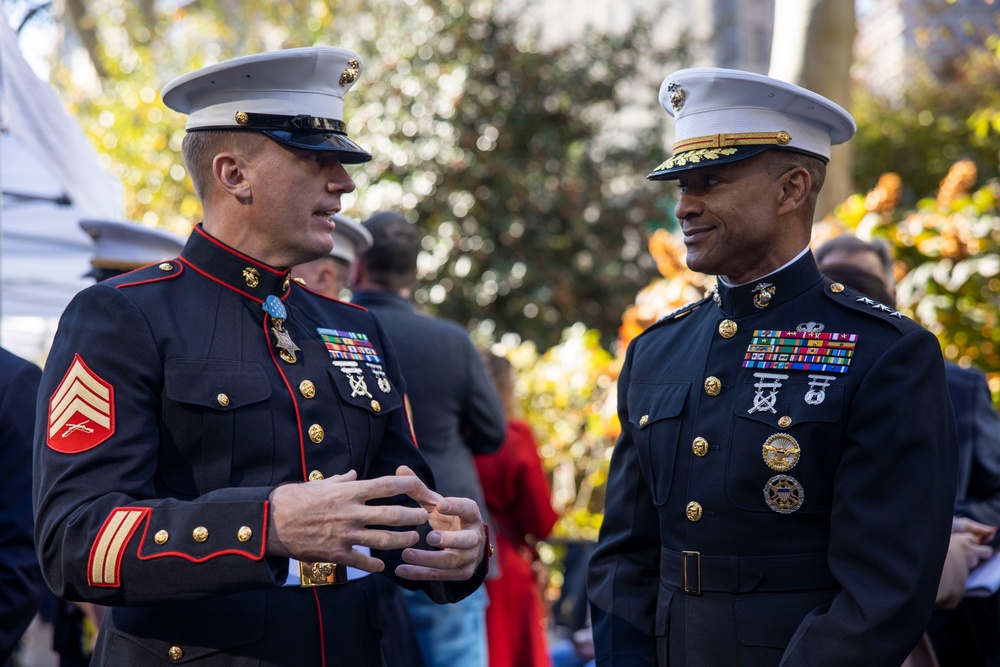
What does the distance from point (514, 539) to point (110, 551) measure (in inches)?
136

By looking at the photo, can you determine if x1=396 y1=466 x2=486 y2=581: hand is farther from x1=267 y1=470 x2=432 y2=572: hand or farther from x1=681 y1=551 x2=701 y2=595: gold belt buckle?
x1=681 y1=551 x2=701 y2=595: gold belt buckle

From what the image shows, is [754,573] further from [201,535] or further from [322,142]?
[322,142]

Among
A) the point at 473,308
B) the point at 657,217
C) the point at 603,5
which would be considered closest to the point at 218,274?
the point at 473,308

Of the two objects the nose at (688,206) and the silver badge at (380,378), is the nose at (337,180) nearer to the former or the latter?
the silver badge at (380,378)

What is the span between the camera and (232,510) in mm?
2025

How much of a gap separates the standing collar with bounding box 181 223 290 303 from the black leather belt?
3.74ft

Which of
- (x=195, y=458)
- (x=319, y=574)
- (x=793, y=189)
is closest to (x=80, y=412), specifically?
(x=195, y=458)

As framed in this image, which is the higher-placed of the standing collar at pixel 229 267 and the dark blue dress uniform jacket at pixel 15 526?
the standing collar at pixel 229 267

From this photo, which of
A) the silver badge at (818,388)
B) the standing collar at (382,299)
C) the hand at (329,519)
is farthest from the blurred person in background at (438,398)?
the hand at (329,519)

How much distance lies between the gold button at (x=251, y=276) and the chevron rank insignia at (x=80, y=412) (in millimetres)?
445

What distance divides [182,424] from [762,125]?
4.83 ft

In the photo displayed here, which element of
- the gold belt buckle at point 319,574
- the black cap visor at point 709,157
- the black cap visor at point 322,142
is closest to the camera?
the gold belt buckle at point 319,574

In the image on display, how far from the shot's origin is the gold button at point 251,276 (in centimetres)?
248

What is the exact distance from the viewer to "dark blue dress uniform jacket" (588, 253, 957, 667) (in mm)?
2229
